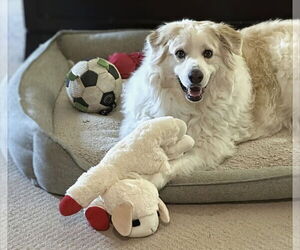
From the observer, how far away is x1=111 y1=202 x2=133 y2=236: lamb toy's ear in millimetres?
1714

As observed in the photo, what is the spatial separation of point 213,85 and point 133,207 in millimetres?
568

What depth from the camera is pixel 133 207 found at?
5.64 feet

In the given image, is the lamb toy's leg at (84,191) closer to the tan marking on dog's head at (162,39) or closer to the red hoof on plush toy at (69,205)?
the red hoof on plush toy at (69,205)

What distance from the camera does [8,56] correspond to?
330 cm

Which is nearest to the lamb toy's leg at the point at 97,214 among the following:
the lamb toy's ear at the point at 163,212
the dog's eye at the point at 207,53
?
the lamb toy's ear at the point at 163,212

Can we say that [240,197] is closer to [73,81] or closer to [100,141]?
[100,141]

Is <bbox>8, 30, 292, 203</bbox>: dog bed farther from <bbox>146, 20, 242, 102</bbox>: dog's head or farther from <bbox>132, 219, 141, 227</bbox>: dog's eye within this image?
<bbox>146, 20, 242, 102</bbox>: dog's head

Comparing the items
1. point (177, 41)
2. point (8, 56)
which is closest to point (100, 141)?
point (177, 41)

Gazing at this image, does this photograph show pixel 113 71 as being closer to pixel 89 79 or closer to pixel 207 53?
pixel 89 79

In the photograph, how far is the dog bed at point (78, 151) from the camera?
190cm

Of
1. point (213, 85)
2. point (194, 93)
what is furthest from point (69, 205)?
point (213, 85)

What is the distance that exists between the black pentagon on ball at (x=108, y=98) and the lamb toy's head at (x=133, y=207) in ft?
2.06

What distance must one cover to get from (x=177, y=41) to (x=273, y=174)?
22.6 inches

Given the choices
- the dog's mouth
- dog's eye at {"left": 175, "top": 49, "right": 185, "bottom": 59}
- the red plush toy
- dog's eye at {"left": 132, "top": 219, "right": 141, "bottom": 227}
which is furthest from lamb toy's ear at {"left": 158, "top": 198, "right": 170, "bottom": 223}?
the red plush toy
